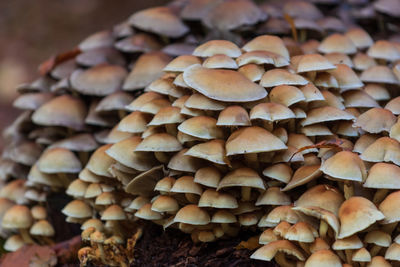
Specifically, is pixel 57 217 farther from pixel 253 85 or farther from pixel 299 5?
pixel 299 5

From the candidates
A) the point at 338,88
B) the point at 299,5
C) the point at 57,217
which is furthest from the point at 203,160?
the point at 299,5

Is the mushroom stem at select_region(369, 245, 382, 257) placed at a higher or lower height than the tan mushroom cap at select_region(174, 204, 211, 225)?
lower

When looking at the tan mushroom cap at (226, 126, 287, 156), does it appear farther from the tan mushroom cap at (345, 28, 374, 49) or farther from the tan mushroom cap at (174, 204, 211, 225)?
the tan mushroom cap at (345, 28, 374, 49)

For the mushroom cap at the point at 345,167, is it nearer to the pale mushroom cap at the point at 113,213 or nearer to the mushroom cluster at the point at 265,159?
the mushroom cluster at the point at 265,159

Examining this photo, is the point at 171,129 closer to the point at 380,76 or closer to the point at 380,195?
the point at 380,195

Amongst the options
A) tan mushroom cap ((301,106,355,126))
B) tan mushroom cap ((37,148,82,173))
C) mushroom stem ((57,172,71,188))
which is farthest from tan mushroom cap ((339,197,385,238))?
mushroom stem ((57,172,71,188))

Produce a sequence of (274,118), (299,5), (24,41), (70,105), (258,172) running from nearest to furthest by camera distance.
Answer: (274,118) < (258,172) < (70,105) < (299,5) < (24,41)

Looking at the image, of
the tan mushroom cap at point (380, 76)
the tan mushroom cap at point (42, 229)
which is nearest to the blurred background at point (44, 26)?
the tan mushroom cap at point (42, 229)
